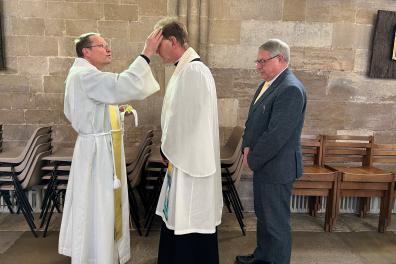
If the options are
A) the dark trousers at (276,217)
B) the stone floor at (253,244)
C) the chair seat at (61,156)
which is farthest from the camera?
the chair seat at (61,156)

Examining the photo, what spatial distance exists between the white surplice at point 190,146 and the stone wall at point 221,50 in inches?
70.5

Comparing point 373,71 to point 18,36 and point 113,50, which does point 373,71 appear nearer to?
point 113,50

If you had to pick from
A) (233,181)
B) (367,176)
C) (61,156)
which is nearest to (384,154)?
(367,176)

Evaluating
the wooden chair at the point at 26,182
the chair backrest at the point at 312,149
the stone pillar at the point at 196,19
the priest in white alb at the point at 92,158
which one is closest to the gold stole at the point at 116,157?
the priest in white alb at the point at 92,158

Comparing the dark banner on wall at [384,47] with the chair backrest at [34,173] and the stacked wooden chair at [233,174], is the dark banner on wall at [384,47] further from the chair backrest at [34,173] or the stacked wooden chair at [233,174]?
the chair backrest at [34,173]

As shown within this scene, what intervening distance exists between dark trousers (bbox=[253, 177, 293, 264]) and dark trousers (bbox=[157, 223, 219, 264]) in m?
0.39

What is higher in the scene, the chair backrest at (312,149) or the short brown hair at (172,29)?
the short brown hair at (172,29)

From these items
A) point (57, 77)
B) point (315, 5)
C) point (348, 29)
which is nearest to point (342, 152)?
point (348, 29)

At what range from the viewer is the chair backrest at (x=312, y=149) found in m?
3.81

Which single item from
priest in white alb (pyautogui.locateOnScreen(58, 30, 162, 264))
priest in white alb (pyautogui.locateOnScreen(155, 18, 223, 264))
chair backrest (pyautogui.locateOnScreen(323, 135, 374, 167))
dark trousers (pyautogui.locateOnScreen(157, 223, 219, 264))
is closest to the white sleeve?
priest in white alb (pyautogui.locateOnScreen(58, 30, 162, 264))

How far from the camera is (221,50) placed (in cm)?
394

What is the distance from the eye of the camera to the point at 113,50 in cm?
391

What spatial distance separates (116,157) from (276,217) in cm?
121

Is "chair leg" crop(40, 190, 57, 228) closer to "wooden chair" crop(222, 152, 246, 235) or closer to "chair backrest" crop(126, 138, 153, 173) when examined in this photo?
"chair backrest" crop(126, 138, 153, 173)
